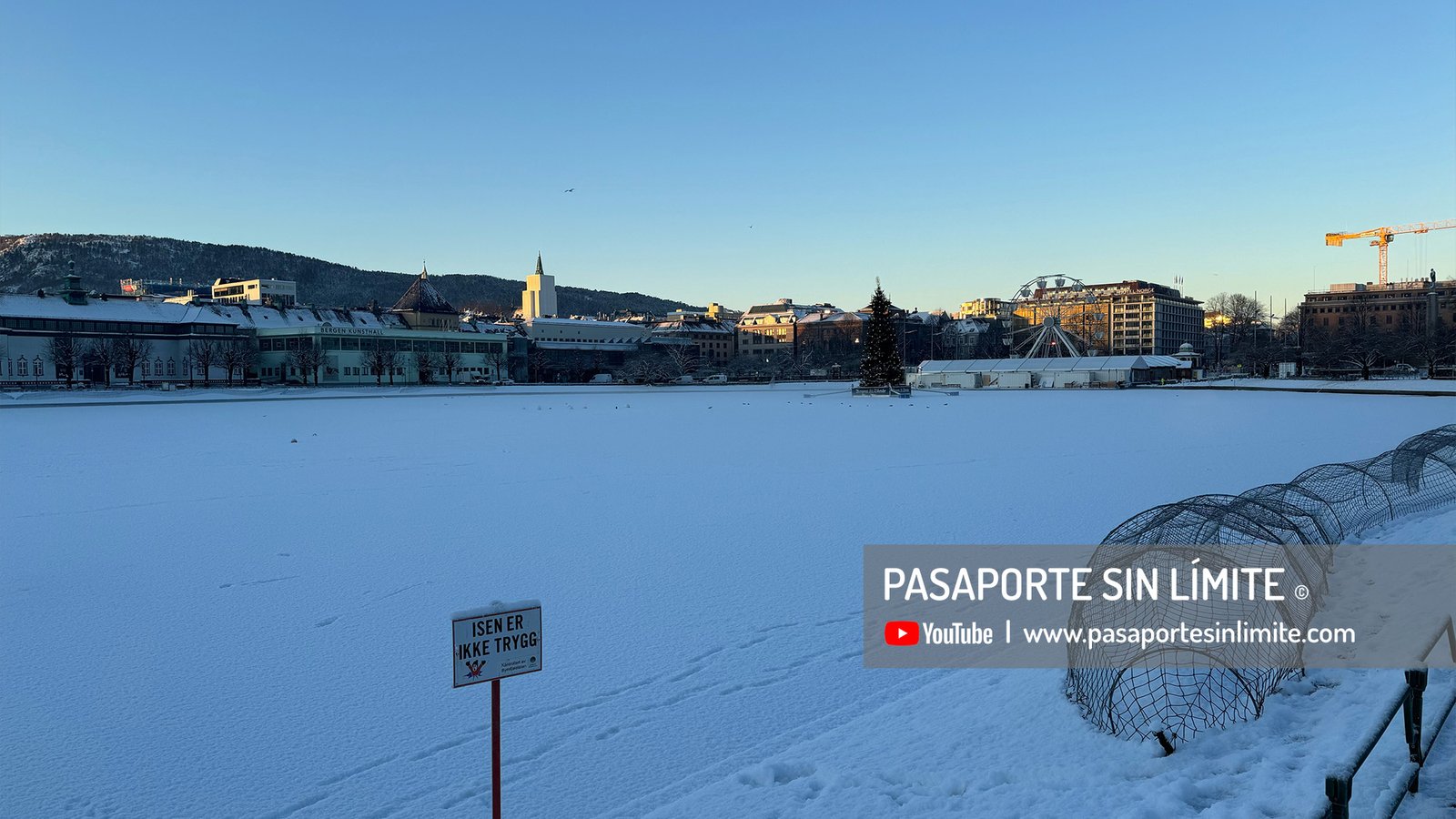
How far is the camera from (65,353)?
269 ft

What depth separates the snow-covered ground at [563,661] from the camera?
17.5 feet

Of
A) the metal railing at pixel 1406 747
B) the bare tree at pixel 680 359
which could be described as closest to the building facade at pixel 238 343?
the bare tree at pixel 680 359

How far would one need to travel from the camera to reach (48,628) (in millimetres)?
8531

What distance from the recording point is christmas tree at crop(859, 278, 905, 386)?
70125mm

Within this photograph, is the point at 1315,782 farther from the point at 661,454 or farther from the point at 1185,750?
the point at 661,454

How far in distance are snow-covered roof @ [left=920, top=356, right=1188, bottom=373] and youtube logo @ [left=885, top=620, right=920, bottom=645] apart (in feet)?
271

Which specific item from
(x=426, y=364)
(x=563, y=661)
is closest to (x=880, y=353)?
(x=426, y=364)

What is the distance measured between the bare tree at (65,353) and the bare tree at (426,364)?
3408 cm

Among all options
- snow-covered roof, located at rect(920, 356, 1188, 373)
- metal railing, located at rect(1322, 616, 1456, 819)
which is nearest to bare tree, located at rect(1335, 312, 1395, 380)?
snow-covered roof, located at rect(920, 356, 1188, 373)

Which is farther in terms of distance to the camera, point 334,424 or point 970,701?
point 334,424

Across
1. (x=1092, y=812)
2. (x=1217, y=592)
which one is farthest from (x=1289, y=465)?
(x=1092, y=812)

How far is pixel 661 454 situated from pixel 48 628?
17.3 metres
